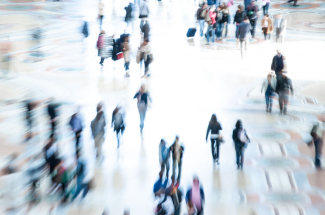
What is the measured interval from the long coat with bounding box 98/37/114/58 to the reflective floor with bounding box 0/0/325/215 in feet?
2.23

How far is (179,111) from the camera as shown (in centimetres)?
1138

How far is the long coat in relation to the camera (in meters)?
13.8

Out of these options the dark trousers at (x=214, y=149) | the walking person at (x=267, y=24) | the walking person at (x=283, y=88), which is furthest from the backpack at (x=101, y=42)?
the walking person at (x=267, y=24)

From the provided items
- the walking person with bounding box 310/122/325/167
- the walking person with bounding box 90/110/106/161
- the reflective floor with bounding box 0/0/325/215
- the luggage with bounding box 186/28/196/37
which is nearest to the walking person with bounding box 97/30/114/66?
the reflective floor with bounding box 0/0/325/215

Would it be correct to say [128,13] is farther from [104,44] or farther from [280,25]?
[280,25]

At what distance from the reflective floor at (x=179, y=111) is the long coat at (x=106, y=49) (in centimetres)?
68

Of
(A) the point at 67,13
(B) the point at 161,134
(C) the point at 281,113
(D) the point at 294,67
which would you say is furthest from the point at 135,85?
(A) the point at 67,13

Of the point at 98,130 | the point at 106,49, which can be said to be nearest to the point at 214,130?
the point at 98,130

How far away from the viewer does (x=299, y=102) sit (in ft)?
38.4

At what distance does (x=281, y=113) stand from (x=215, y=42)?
826 cm

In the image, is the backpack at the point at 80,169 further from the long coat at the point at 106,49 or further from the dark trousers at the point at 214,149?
the long coat at the point at 106,49

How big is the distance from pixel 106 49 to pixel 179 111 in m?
4.22

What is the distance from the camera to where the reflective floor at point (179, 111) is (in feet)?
24.4

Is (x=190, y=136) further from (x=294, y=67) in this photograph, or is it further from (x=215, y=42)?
(x=215, y=42)
